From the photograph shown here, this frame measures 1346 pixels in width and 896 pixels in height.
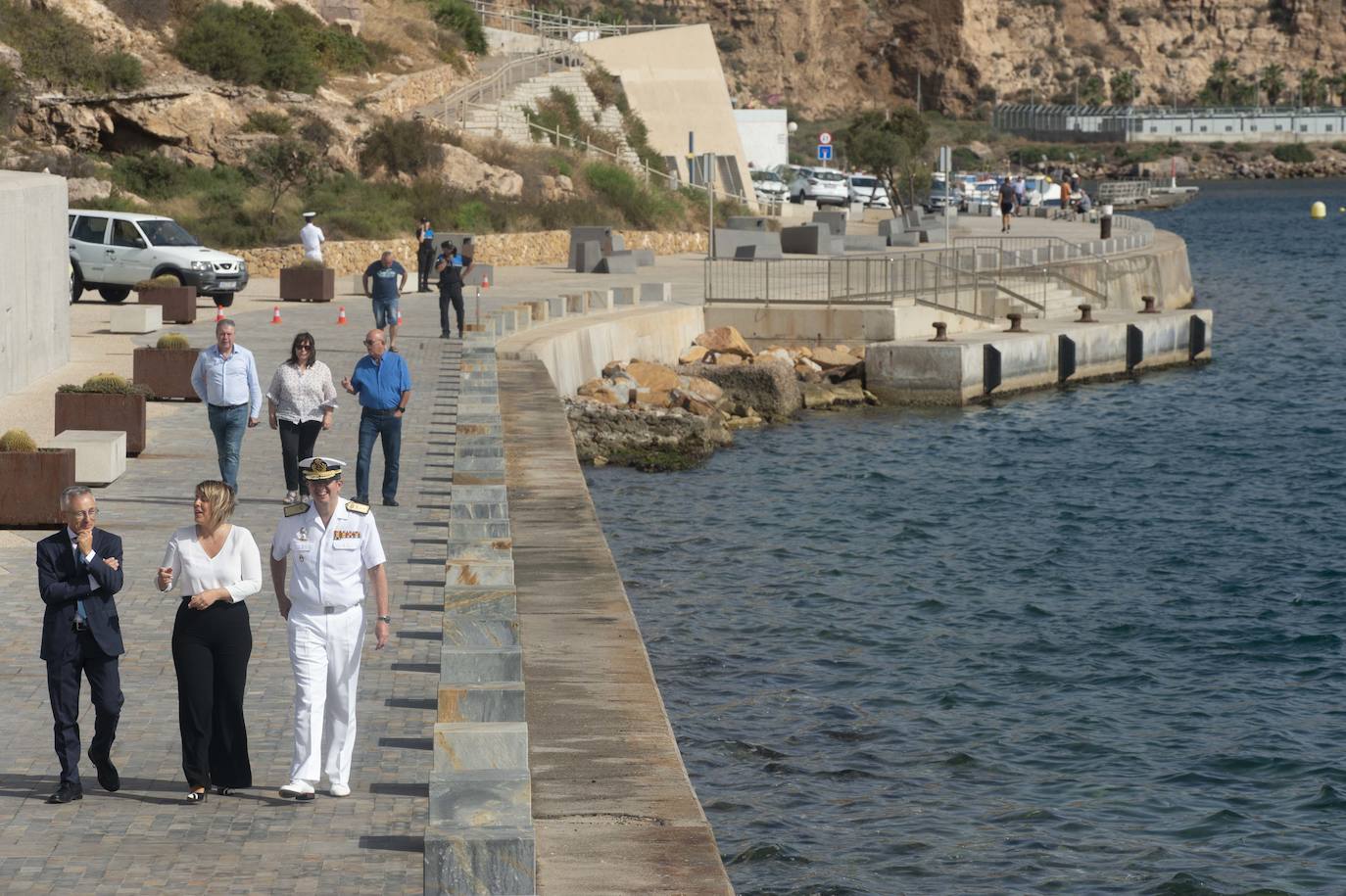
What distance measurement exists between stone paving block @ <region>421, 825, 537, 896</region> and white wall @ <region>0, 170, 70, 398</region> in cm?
1918

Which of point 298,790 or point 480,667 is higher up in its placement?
point 480,667

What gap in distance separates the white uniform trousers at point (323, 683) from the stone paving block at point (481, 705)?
51 cm

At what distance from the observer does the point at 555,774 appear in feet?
33.3

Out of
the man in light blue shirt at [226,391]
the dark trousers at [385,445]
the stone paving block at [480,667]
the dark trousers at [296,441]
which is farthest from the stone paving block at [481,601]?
the man in light blue shirt at [226,391]

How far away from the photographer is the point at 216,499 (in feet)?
30.5

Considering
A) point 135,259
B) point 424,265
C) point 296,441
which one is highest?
point 135,259

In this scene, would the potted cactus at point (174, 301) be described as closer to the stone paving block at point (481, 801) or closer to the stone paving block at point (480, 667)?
the stone paving block at point (480, 667)

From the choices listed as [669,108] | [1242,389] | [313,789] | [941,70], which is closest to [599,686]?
[313,789]

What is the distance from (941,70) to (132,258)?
501ft

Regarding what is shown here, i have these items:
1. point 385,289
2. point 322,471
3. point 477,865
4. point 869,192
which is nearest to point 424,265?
point 385,289

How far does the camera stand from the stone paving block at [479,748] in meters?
8.83

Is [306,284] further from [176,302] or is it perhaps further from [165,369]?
[165,369]

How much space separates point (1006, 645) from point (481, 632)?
9.53 meters

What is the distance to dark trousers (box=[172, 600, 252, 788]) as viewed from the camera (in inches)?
371
